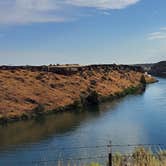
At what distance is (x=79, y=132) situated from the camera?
125ft

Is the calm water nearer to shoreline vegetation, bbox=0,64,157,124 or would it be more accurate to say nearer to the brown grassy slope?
shoreline vegetation, bbox=0,64,157,124

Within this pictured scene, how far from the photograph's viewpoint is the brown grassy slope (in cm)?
5531

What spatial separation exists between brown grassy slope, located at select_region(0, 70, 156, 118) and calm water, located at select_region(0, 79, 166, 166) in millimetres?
5335

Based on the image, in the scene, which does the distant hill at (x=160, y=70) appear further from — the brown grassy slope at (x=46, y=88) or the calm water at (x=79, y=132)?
the calm water at (x=79, y=132)

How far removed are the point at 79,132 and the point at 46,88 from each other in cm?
2788

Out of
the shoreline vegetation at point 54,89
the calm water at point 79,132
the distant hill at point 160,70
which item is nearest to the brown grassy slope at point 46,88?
the shoreline vegetation at point 54,89

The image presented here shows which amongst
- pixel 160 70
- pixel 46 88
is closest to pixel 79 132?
pixel 46 88

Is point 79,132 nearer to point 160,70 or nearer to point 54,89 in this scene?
point 54,89

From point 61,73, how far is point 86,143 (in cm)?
4494

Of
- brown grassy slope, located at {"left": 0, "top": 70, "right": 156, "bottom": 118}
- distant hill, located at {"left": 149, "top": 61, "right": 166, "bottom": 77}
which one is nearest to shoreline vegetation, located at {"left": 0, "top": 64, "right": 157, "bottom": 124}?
brown grassy slope, located at {"left": 0, "top": 70, "right": 156, "bottom": 118}

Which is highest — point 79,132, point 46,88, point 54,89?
point 46,88

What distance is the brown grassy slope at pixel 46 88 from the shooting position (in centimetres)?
5531

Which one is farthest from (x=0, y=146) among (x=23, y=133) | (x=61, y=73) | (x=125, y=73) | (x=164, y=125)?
(x=125, y=73)

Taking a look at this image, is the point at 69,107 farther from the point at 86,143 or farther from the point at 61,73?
the point at 86,143
